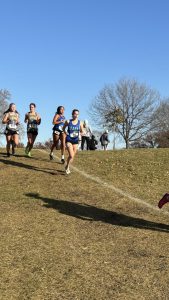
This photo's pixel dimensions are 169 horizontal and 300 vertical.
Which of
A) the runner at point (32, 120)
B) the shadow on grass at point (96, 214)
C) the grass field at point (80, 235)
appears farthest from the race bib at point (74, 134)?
the runner at point (32, 120)

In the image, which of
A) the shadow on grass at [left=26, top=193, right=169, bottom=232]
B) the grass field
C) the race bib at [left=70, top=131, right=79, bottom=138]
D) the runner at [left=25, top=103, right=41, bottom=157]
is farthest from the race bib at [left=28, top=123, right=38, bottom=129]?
the shadow on grass at [left=26, top=193, right=169, bottom=232]

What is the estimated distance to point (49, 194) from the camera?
11.9 m

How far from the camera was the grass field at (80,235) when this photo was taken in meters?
6.27

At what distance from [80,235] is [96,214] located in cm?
170

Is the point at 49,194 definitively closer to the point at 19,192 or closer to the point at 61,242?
the point at 19,192

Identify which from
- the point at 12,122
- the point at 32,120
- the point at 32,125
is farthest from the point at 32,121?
the point at 12,122

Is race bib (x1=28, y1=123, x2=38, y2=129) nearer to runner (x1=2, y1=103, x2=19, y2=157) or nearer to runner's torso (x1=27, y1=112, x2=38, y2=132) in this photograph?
runner's torso (x1=27, y1=112, x2=38, y2=132)

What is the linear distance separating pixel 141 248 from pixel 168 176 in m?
8.10

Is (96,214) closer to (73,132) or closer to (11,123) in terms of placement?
(73,132)

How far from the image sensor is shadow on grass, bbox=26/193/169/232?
946 centimetres

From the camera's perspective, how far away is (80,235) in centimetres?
860

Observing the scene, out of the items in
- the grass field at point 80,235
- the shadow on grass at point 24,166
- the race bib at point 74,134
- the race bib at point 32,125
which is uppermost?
the race bib at point 32,125

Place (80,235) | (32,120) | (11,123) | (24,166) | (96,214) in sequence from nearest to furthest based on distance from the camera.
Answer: (80,235)
(96,214)
(24,166)
(11,123)
(32,120)

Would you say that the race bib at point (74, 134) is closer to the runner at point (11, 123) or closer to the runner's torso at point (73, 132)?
the runner's torso at point (73, 132)
